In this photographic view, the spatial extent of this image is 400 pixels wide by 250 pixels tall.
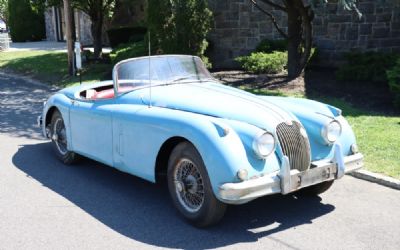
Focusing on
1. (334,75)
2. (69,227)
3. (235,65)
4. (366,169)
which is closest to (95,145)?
(69,227)

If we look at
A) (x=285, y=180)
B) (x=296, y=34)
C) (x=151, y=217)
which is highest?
(x=296, y=34)

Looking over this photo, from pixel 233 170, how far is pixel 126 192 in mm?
1786

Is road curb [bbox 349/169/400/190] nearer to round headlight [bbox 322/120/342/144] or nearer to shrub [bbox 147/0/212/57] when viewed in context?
round headlight [bbox 322/120/342/144]

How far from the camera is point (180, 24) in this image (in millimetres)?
13703

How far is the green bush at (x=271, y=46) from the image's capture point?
14219 millimetres

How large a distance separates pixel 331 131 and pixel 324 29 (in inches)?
385

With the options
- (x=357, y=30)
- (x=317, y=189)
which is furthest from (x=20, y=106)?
(x=357, y=30)

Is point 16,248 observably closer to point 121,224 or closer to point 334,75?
point 121,224

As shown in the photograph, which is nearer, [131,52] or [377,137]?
[377,137]

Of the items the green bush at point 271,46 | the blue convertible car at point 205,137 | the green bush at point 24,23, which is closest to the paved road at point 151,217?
the blue convertible car at point 205,137

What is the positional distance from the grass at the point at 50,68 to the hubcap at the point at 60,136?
7277 millimetres

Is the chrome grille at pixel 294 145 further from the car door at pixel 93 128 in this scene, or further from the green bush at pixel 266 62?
the green bush at pixel 266 62

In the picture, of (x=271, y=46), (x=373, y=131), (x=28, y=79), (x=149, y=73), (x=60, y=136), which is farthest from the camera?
(x=28, y=79)

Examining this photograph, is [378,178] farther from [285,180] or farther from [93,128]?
[93,128]
